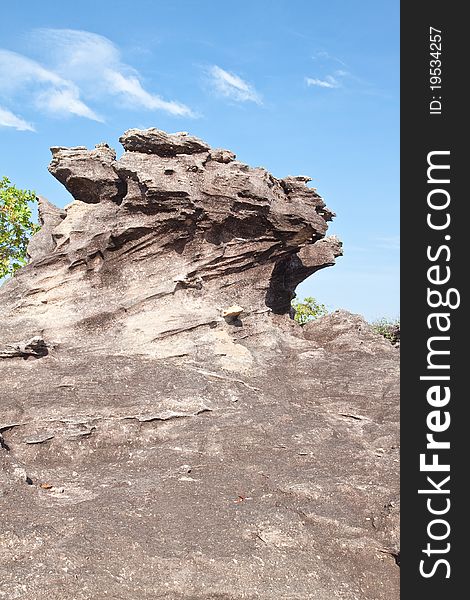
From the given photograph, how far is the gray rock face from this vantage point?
11.0 metres

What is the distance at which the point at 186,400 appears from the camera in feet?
58.2

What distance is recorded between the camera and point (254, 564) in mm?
10961

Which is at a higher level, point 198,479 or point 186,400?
point 186,400

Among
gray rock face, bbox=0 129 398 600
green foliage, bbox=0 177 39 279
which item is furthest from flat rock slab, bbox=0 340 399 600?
green foliage, bbox=0 177 39 279

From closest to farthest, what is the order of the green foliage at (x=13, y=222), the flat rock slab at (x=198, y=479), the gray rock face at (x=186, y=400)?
the flat rock slab at (x=198, y=479), the gray rock face at (x=186, y=400), the green foliage at (x=13, y=222)

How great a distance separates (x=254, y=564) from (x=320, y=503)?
2896mm

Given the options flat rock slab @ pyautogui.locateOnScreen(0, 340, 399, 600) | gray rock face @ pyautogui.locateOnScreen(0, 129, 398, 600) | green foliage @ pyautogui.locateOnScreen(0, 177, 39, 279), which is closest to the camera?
flat rock slab @ pyautogui.locateOnScreen(0, 340, 399, 600)

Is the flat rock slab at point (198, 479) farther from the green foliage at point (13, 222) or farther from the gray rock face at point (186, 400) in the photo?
the green foliage at point (13, 222)

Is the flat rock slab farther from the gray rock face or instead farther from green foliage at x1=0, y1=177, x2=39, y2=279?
green foliage at x1=0, y1=177, x2=39, y2=279

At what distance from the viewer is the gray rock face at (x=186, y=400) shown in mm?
11031

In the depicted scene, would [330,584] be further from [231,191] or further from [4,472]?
[231,191]

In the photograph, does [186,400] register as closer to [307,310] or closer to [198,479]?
[198,479]

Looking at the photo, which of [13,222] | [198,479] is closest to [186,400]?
[198,479]

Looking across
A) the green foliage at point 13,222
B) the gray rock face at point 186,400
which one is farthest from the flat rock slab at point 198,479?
the green foliage at point 13,222
